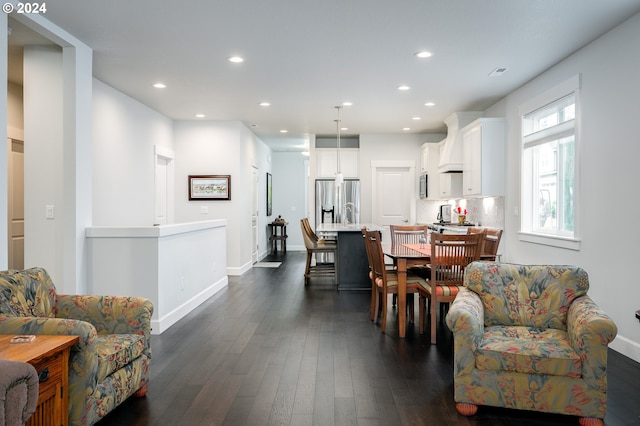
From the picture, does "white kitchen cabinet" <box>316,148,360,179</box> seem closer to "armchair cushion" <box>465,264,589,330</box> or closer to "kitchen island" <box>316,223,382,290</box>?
"kitchen island" <box>316,223,382,290</box>

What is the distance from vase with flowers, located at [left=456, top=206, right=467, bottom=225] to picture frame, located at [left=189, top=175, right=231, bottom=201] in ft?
12.8

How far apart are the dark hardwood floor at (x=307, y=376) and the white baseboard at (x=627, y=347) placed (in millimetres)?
A: 84

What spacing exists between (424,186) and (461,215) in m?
1.32

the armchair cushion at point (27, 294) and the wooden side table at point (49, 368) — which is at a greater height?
the armchair cushion at point (27, 294)

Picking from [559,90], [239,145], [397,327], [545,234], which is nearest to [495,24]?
[559,90]

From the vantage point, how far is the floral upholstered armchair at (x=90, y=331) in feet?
→ 7.02

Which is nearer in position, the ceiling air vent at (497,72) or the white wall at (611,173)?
the white wall at (611,173)

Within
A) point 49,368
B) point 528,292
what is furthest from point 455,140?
point 49,368

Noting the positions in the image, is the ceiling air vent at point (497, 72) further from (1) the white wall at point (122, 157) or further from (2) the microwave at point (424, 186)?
(1) the white wall at point (122, 157)

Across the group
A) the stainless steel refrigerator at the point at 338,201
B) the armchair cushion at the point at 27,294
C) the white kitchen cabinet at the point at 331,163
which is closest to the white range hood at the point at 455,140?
the stainless steel refrigerator at the point at 338,201

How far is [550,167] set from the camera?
5.05 m

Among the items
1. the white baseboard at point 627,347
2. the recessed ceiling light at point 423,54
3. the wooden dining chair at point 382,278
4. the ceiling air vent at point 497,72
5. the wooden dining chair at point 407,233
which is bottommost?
the white baseboard at point 627,347

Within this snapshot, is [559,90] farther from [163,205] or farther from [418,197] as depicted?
[163,205]

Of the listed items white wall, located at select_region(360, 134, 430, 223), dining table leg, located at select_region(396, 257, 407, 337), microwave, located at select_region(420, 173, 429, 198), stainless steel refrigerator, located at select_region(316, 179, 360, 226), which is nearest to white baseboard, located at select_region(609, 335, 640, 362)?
dining table leg, located at select_region(396, 257, 407, 337)
